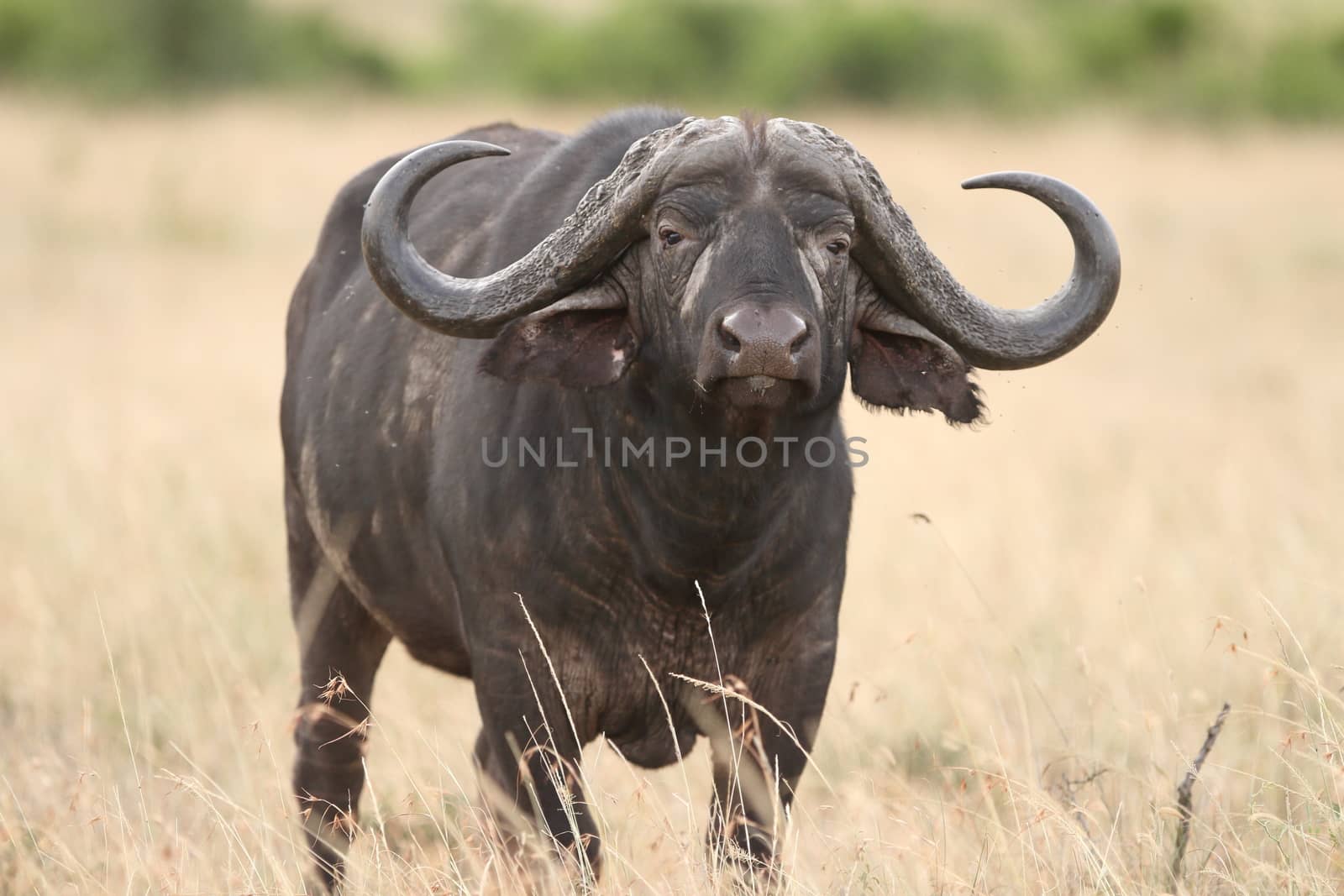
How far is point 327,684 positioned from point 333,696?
0.05m

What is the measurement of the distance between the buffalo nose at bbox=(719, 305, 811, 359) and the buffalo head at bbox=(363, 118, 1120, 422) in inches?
5.5

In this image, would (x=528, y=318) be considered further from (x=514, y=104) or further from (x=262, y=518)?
(x=514, y=104)

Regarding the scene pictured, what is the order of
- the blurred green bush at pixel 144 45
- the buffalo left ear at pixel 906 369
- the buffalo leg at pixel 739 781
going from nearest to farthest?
the buffalo left ear at pixel 906 369, the buffalo leg at pixel 739 781, the blurred green bush at pixel 144 45

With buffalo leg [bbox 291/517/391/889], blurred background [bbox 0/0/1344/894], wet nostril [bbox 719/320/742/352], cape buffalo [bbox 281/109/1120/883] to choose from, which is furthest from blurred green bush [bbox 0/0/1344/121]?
wet nostril [bbox 719/320/742/352]

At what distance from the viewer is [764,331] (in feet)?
10.2

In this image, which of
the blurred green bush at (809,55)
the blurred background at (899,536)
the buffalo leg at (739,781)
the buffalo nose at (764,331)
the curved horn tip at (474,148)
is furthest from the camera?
the blurred green bush at (809,55)

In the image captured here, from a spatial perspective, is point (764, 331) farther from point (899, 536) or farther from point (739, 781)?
point (899, 536)

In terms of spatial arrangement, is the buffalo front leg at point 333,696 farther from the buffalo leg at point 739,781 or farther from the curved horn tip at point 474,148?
the curved horn tip at point 474,148

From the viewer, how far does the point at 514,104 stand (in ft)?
88.0

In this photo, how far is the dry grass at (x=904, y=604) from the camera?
3855 millimetres

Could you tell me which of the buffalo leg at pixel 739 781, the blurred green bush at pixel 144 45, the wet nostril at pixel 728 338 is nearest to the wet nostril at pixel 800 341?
the wet nostril at pixel 728 338

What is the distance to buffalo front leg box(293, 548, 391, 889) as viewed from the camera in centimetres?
484

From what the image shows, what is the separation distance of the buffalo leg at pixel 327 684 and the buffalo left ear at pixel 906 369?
76.6 inches

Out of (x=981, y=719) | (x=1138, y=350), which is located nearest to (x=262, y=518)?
(x=981, y=719)
